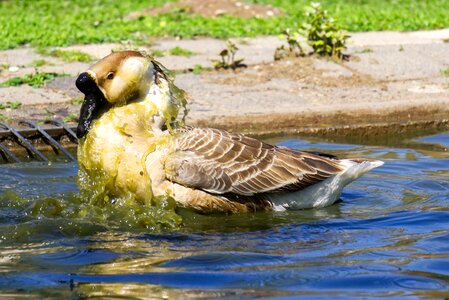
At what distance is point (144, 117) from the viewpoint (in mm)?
6871

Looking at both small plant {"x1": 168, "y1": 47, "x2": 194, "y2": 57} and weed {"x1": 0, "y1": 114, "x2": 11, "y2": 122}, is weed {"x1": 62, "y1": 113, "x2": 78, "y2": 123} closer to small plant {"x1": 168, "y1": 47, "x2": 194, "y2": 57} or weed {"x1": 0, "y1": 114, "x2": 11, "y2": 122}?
weed {"x1": 0, "y1": 114, "x2": 11, "y2": 122}

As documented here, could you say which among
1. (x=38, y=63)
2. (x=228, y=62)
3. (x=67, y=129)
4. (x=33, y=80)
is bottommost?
(x=67, y=129)

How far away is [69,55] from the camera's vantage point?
1088 centimetres

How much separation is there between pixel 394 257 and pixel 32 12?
31.4 feet

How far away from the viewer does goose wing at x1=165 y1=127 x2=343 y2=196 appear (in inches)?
267

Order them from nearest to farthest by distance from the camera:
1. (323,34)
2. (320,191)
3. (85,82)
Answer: (85,82) < (320,191) < (323,34)

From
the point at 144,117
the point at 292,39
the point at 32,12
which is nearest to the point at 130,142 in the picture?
the point at 144,117

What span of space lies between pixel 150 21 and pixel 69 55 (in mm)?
2628

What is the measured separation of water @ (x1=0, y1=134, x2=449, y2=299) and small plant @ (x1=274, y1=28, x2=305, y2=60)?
10.4 feet

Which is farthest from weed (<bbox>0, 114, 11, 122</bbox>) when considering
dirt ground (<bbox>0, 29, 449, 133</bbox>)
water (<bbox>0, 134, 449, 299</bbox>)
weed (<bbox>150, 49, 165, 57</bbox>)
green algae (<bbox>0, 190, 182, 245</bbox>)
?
weed (<bbox>150, 49, 165, 57</bbox>)

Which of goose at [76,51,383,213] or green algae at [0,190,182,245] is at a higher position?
goose at [76,51,383,213]

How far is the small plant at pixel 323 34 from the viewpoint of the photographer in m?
11.0

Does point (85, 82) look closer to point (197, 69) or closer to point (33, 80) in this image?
point (33, 80)

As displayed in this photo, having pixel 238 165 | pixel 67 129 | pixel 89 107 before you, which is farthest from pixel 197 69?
pixel 89 107
